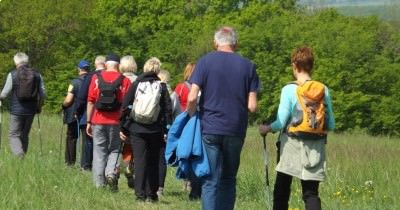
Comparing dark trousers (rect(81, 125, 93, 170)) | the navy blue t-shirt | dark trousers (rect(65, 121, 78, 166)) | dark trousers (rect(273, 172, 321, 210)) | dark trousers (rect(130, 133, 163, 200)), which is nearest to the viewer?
the navy blue t-shirt

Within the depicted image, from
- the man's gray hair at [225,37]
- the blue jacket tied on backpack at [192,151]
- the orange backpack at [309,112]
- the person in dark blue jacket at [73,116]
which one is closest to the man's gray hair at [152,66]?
the blue jacket tied on backpack at [192,151]

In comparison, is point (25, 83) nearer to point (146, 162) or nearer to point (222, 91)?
point (146, 162)

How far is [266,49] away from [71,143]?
43.2m

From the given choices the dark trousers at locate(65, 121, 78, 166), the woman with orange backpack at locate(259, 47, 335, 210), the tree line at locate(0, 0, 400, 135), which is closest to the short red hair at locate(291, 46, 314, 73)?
the woman with orange backpack at locate(259, 47, 335, 210)

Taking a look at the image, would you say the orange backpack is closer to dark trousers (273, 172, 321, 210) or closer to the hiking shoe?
dark trousers (273, 172, 321, 210)

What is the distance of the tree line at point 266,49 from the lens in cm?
5378

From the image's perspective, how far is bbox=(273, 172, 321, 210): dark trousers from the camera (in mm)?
7637

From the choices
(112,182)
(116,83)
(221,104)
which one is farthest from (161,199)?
(221,104)

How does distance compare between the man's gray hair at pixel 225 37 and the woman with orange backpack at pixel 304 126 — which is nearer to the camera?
the woman with orange backpack at pixel 304 126

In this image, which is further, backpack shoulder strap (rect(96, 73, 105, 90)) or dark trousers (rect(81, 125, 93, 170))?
dark trousers (rect(81, 125, 93, 170))

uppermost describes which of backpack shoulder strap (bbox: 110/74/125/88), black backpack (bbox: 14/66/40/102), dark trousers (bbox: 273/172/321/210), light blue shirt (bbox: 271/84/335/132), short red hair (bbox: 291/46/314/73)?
short red hair (bbox: 291/46/314/73)

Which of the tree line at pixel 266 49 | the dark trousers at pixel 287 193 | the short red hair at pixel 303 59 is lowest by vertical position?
the tree line at pixel 266 49

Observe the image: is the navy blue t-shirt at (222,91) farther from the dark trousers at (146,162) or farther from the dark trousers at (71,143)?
the dark trousers at (71,143)

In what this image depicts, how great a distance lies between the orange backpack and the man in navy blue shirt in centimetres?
40
